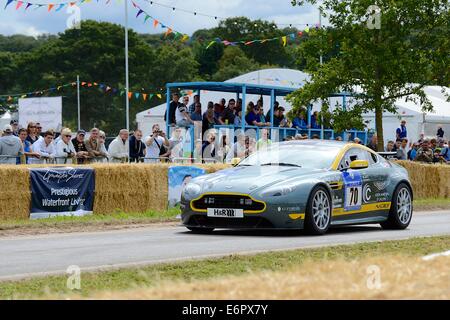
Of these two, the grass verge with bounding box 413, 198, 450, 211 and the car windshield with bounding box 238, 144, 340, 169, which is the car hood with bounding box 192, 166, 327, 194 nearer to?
the car windshield with bounding box 238, 144, 340, 169

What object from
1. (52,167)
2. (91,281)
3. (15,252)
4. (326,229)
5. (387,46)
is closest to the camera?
(91,281)

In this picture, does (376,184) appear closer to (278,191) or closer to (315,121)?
(278,191)

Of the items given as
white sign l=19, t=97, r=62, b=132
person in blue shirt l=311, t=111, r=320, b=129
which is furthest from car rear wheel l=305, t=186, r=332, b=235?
white sign l=19, t=97, r=62, b=132

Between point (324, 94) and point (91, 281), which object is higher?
point (324, 94)

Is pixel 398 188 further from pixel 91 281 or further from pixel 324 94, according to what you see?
pixel 324 94

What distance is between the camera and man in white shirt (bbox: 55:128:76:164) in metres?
21.5

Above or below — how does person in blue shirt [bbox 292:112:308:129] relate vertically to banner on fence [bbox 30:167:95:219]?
above

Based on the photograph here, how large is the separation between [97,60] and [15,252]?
89.1m

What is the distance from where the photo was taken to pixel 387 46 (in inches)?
1197

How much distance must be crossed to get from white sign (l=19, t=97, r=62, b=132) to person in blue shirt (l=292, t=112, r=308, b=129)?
11.6 meters

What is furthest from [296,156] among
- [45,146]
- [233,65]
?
[233,65]

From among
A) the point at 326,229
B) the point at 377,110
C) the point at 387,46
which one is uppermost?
the point at 387,46

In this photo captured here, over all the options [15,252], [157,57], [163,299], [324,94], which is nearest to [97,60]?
[157,57]

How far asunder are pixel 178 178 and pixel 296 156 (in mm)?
5562
